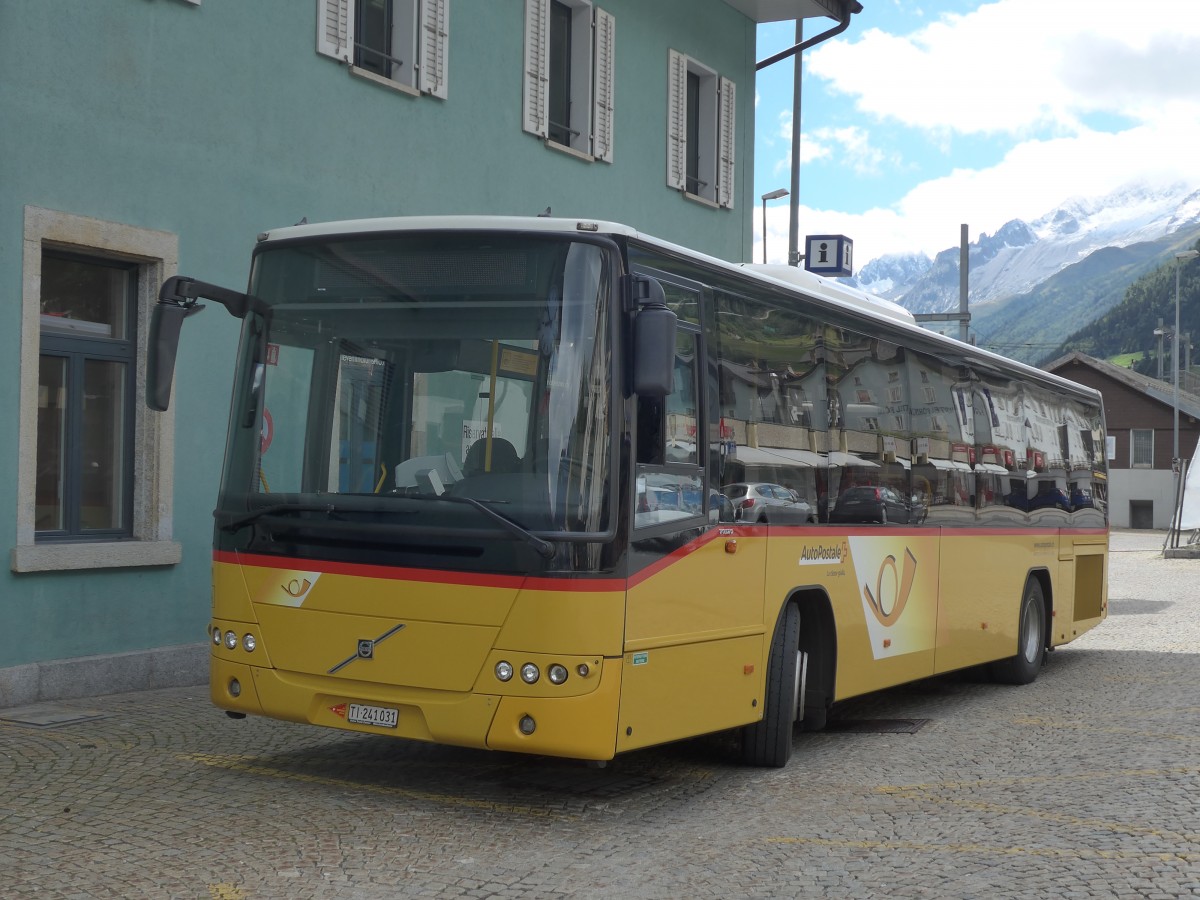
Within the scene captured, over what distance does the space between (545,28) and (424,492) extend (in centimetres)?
1023

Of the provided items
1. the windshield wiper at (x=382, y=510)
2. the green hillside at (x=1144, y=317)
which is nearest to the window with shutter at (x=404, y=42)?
the windshield wiper at (x=382, y=510)

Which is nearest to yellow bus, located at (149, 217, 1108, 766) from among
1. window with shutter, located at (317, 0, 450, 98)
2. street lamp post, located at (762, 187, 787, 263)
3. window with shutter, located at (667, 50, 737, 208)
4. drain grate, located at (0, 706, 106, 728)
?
drain grate, located at (0, 706, 106, 728)

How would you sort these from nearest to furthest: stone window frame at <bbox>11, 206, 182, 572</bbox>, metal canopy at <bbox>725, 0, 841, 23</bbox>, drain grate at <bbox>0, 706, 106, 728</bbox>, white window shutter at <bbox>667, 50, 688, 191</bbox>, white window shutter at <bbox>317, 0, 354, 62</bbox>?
drain grate at <bbox>0, 706, 106, 728</bbox>, stone window frame at <bbox>11, 206, 182, 572</bbox>, white window shutter at <bbox>317, 0, 354, 62</bbox>, white window shutter at <bbox>667, 50, 688, 191</bbox>, metal canopy at <bbox>725, 0, 841, 23</bbox>

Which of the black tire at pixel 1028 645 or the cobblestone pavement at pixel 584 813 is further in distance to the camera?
the black tire at pixel 1028 645

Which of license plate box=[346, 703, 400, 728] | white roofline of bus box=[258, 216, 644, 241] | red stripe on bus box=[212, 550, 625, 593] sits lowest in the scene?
license plate box=[346, 703, 400, 728]

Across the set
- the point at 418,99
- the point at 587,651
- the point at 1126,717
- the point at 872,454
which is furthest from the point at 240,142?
the point at 1126,717

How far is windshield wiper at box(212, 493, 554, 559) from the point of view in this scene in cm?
701

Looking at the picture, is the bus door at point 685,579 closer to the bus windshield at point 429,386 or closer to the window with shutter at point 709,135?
the bus windshield at point 429,386

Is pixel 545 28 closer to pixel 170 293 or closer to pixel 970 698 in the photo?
pixel 970 698

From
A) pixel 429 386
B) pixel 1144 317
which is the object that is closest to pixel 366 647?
pixel 429 386

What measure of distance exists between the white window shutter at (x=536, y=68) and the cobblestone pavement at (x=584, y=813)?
773cm

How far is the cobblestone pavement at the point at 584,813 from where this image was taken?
6156mm

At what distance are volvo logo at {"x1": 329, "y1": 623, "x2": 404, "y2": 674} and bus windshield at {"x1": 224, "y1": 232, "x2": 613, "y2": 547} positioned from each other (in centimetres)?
53

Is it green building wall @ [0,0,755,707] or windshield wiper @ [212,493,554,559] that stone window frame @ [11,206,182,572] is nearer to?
green building wall @ [0,0,755,707]
